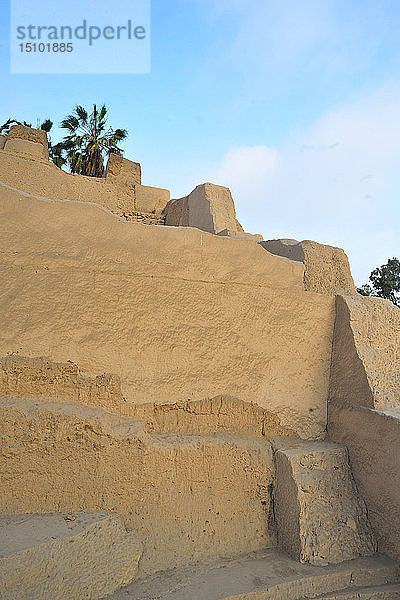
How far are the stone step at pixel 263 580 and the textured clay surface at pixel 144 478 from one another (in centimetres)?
9

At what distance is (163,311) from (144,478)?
3.30ft

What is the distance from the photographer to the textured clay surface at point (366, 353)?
2.97 metres

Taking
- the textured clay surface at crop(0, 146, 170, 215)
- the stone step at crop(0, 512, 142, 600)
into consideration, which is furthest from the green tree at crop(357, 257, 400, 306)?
the stone step at crop(0, 512, 142, 600)

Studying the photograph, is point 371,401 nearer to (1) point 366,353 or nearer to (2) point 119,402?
(1) point 366,353

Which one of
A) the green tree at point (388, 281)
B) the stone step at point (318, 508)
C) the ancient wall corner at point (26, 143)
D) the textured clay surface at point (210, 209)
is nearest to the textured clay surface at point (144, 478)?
the stone step at point (318, 508)

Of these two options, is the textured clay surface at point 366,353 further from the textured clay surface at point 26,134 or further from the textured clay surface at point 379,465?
the textured clay surface at point 26,134

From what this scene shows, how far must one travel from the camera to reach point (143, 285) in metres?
2.82

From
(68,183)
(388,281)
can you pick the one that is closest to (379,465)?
(68,183)

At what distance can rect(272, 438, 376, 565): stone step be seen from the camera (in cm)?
261

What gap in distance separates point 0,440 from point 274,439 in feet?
5.68

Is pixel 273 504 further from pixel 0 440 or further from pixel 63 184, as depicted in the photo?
pixel 63 184

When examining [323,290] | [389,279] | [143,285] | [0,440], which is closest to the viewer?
[0,440]

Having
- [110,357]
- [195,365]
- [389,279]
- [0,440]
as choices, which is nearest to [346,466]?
[195,365]

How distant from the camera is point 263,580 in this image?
240 centimetres
